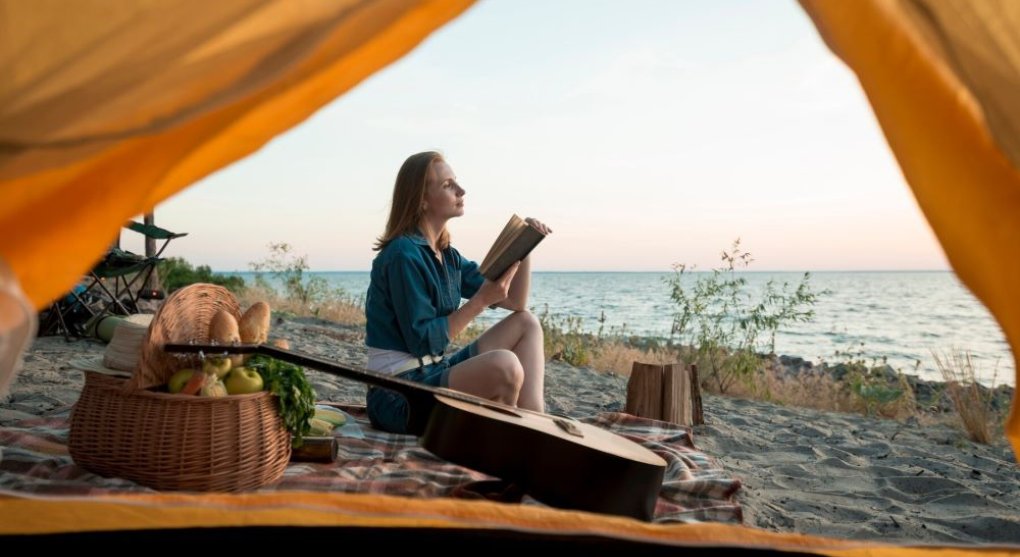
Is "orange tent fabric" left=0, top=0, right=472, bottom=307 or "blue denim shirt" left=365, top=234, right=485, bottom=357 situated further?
"blue denim shirt" left=365, top=234, right=485, bottom=357

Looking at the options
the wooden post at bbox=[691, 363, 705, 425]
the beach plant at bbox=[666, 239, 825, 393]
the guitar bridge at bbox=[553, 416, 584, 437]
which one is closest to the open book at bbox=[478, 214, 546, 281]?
the guitar bridge at bbox=[553, 416, 584, 437]

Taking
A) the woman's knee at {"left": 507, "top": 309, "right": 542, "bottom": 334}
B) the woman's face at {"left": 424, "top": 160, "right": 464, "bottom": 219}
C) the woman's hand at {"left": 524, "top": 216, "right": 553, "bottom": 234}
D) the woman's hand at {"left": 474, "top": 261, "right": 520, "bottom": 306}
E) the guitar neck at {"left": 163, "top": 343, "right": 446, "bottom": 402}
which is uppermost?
the woman's face at {"left": 424, "top": 160, "right": 464, "bottom": 219}

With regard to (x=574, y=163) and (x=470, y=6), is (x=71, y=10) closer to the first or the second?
(x=470, y=6)

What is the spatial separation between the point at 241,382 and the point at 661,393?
2.49m

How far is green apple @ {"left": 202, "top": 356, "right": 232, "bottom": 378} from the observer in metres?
2.44

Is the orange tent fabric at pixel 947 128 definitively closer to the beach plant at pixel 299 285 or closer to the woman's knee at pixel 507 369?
the woman's knee at pixel 507 369

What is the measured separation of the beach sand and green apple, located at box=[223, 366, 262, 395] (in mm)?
1472

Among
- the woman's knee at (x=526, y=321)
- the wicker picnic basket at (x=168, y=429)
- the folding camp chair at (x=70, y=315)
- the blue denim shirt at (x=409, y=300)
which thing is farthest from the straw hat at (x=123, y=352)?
the folding camp chair at (x=70, y=315)

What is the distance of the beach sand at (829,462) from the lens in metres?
2.80

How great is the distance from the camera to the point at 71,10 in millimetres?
1312

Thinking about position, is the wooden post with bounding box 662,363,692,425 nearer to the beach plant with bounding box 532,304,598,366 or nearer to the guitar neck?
the guitar neck

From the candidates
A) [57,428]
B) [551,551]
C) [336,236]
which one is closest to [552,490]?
[551,551]

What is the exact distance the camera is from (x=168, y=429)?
2252 millimetres

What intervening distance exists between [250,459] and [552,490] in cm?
98
